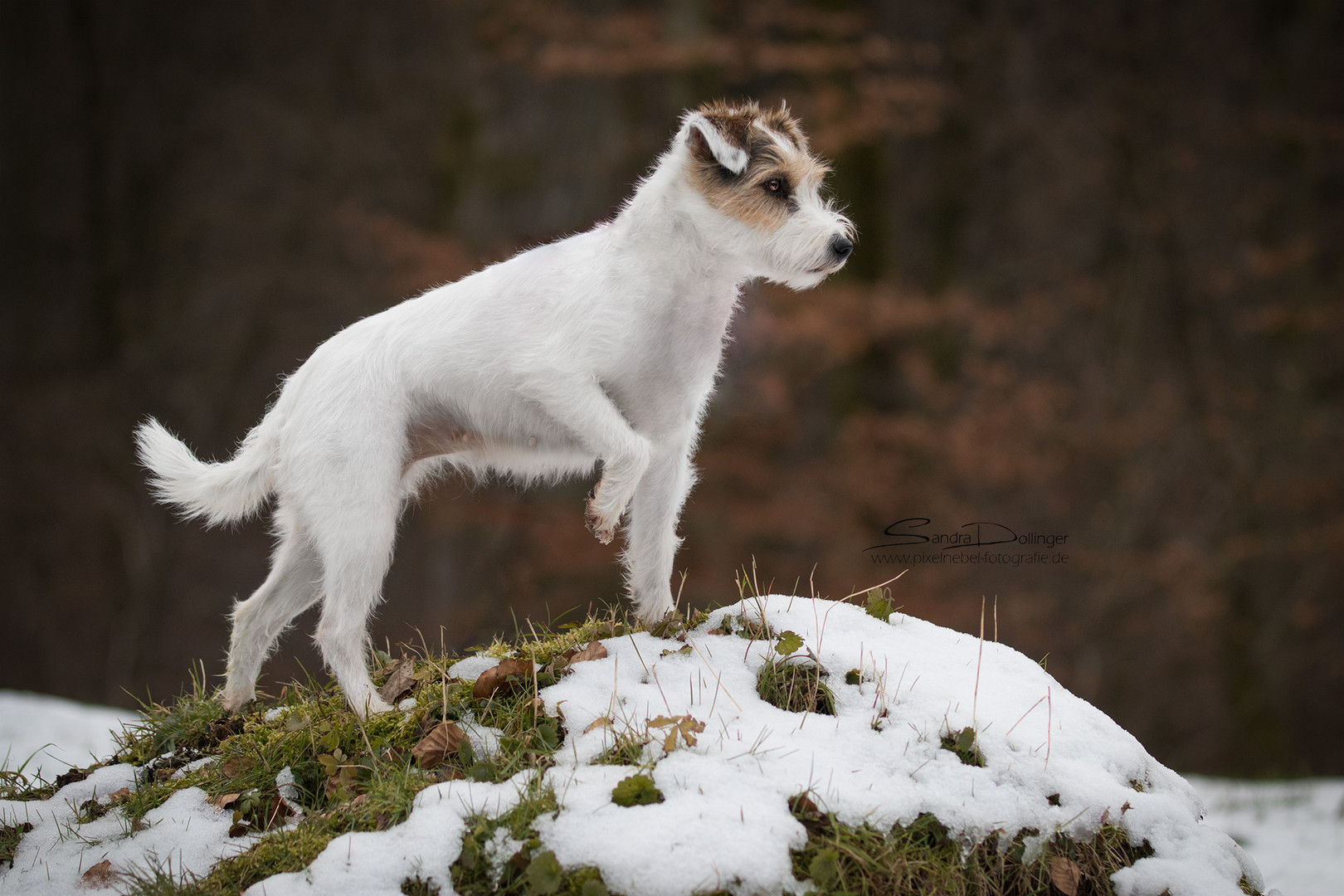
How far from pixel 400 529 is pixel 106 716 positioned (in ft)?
11.2

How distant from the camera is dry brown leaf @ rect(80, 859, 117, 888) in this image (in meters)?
3.36

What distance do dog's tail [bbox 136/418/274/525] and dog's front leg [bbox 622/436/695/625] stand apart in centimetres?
180

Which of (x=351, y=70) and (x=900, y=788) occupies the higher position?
(x=351, y=70)

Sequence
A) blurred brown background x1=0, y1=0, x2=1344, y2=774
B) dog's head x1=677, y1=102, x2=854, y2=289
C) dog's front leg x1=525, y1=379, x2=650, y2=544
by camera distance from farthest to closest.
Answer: blurred brown background x1=0, y1=0, x2=1344, y2=774
dog's head x1=677, y1=102, x2=854, y2=289
dog's front leg x1=525, y1=379, x2=650, y2=544

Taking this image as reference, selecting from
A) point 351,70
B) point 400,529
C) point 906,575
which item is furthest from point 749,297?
point 351,70

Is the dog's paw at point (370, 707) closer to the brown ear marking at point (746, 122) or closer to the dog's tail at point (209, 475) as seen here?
the dog's tail at point (209, 475)

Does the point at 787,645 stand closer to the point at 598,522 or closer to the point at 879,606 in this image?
the point at 879,606

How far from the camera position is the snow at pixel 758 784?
9.70 ft

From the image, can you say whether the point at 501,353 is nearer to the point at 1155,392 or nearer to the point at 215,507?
the point at 215,507

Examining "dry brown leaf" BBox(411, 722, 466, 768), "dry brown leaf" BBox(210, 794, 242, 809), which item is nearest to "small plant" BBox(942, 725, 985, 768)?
"dry brown leaf" BBox(411, 722, 466, 768)

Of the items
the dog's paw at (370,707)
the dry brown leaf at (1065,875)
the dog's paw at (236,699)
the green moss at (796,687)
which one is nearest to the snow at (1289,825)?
the dry brown leaf at (1065,875)

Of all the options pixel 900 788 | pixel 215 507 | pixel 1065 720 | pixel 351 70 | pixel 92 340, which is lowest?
pixel 900 788

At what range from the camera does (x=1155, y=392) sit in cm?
1035

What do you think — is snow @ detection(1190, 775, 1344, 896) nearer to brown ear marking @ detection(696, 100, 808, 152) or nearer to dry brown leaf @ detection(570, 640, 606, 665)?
dry brown leaf @ detection(570, 640, 606, 665)
